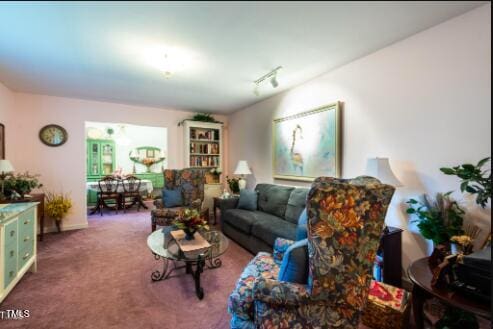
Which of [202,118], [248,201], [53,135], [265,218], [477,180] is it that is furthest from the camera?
[202,118]

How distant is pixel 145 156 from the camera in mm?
7547

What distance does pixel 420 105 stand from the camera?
1.99m

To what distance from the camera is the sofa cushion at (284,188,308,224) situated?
9.45 ft

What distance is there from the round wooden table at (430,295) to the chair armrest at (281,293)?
0.76m

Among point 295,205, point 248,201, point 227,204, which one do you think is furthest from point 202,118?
point 295,205

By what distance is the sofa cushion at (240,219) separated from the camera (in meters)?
3.00

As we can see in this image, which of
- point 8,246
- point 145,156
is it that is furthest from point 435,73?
point 145,156

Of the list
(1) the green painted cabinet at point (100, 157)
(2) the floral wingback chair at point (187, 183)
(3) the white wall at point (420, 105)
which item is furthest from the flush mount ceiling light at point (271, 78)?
(1) the green painted cabinet at point (100, 157)

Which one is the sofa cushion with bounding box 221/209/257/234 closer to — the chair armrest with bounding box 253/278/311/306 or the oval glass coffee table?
the oval glass coffee table

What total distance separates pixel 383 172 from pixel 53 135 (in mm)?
4960

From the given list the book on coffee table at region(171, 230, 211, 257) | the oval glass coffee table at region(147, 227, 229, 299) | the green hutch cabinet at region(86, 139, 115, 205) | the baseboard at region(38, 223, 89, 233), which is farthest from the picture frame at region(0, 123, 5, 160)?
the green hutch cabinet at region(86, 139, 115, 205)

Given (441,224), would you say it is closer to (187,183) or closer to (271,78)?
(271,78)

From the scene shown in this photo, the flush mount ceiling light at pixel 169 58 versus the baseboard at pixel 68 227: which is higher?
the flush mount ceiling light at pixel 169 58

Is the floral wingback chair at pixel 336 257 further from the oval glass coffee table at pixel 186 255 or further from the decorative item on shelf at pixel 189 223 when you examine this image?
the decorative item on shelf at pixel 189 223
